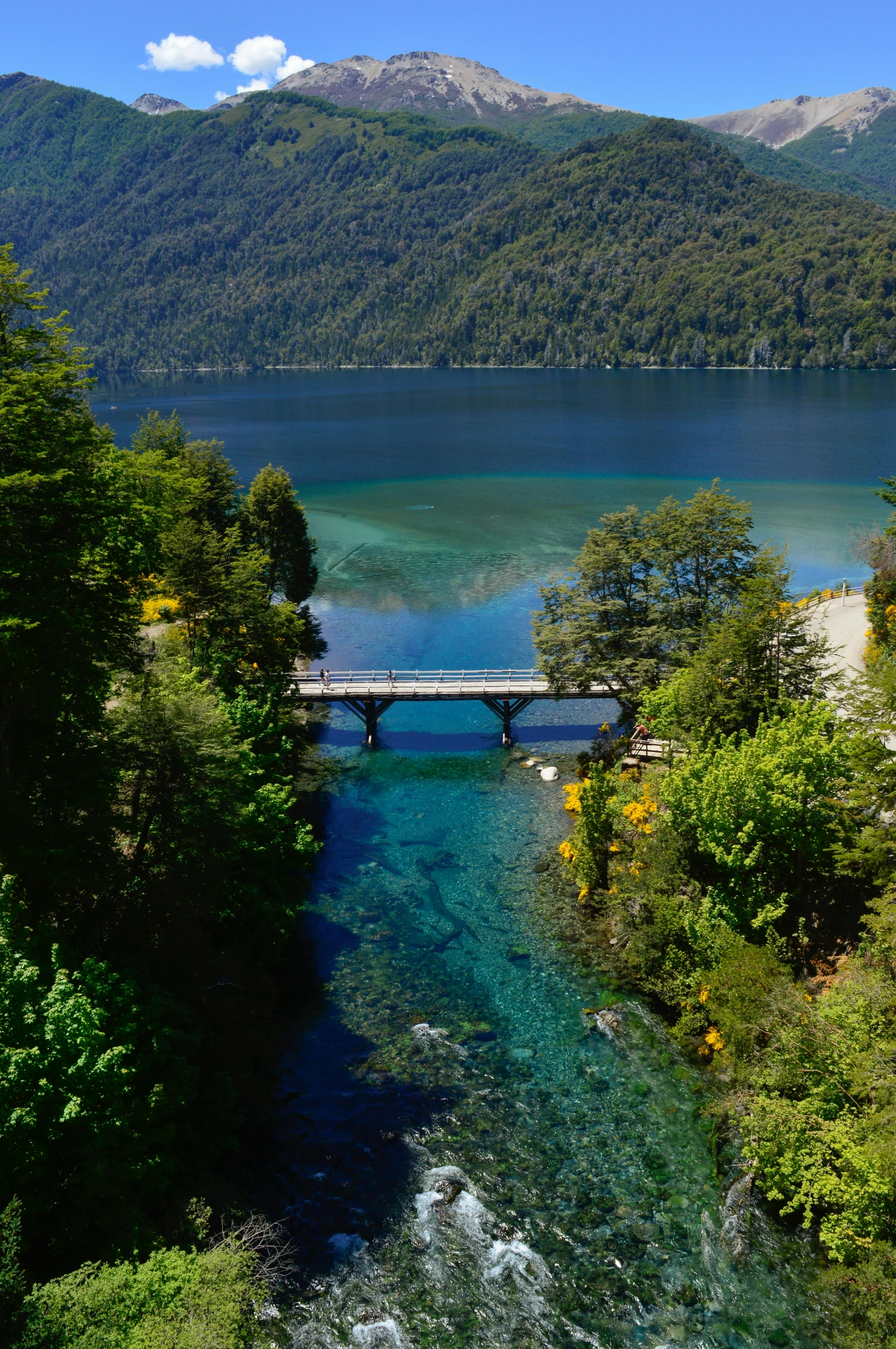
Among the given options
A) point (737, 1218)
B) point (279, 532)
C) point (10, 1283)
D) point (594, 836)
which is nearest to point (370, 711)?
point (279, 532)

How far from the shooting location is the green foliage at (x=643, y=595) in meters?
40.4

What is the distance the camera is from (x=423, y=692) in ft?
162

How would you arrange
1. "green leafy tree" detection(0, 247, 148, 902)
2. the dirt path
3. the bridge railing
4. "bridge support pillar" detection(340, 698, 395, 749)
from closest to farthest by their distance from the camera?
"green leafy tree" detection(0, 247, 148, 902), the dirt path, "bridge support pillar" detection(340, 698, 395, 749), the bridge railing

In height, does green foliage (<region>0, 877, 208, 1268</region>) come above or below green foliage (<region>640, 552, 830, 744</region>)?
below

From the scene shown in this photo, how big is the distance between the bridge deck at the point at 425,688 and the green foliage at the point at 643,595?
4575 mm

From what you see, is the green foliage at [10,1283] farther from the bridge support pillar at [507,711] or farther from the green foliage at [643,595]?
the bridge support pillar at [507,711]

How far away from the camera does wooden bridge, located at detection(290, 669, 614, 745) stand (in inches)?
1925

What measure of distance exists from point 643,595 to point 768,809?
20548 mm

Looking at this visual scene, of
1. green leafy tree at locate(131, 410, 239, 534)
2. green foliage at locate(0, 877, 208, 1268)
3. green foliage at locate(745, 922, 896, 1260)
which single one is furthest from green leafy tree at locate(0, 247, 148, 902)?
green leafy tree at locate(131, 410, 239, 534)

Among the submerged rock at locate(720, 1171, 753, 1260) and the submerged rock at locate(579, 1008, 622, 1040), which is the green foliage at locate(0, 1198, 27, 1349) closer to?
the submerged rock at locate(720, 1171, 753, 1260)

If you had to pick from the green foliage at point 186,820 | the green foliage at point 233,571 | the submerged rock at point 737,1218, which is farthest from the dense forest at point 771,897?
the green foliage at point 233,571

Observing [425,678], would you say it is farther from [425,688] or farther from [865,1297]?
[865,1297]

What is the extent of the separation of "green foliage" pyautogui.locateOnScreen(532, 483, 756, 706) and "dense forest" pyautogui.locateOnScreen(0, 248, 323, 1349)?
720 inches

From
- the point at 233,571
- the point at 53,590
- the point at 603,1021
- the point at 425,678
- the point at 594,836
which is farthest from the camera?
the point at 425,678
